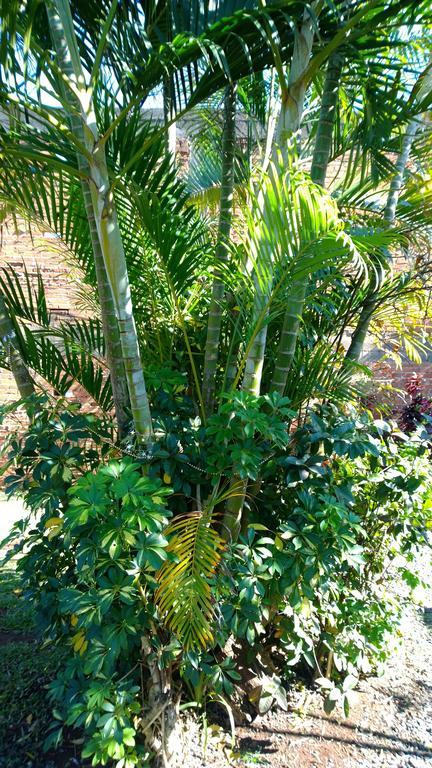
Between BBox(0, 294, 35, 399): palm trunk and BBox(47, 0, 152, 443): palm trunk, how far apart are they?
0.53 metres

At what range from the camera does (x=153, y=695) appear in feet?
6.11

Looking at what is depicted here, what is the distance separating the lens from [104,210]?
1532 mm

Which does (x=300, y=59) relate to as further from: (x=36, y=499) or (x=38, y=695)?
(x=38, y=695)

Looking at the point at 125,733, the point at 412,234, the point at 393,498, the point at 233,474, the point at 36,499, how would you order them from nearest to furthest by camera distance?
the point at 125,733 < the point at 36,499 < the point at 233,474 < the point at 393,498 < the point at 412,234

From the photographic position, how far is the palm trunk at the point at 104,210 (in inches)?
57.5

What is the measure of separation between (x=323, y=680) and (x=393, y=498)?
2.71 ft

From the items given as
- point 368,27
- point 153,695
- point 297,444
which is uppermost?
point 368,27

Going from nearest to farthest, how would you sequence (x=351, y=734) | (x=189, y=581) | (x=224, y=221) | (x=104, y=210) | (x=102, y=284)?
(x=104, y=210), (x=189, y=581), (x=102, y=284), (x=224, y=221), (x=351, y=734)

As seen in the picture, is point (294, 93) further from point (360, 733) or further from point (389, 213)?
point (360, 733)

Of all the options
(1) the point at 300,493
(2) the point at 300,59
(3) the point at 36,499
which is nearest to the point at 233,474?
(1) the point at 300,493

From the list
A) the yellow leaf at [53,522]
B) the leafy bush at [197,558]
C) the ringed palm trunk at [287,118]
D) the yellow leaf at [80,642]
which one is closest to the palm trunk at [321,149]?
the ringed palm trunk at [287,118]

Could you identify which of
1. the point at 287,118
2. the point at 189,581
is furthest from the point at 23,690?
the point at 287,118

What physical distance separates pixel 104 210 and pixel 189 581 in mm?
1140

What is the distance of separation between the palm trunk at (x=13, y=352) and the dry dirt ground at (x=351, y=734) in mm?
1527
